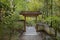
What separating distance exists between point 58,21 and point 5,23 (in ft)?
8.47

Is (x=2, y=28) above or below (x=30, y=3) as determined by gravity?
below

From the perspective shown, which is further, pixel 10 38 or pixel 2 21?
pixel 10 38

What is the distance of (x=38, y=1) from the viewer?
559 inches

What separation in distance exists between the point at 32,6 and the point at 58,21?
8025mm

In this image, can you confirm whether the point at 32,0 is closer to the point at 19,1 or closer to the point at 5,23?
Answer: the point at 19,1

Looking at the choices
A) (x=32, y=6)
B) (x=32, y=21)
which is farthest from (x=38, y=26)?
(x=32, y=21)

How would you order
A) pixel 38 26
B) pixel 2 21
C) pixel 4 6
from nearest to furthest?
pixel 4 6
pixel 2 21
pixel 38 26

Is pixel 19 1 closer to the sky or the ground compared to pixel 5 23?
closer to the sky

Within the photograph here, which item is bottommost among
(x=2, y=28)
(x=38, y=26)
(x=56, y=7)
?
(x=38, y=26)

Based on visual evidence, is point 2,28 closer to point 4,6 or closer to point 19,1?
point 4,6

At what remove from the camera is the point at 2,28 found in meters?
6.69

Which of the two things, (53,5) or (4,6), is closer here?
(4,6)

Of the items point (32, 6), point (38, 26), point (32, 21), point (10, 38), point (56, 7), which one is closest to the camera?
point (10, 38)

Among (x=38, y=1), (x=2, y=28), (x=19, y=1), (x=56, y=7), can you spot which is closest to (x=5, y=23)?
(x=2, y=28)
